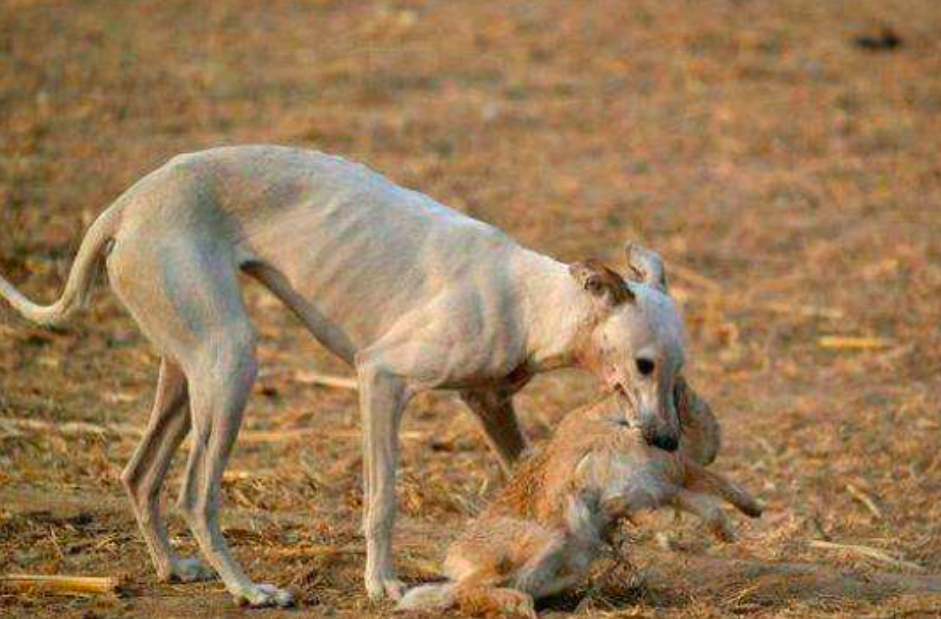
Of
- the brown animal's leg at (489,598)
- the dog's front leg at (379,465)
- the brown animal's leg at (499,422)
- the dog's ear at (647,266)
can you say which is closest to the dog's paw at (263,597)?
the dog's front leg at (379,465)

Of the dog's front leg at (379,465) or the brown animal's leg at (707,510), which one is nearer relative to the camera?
the brown animal's leg at (707,510)

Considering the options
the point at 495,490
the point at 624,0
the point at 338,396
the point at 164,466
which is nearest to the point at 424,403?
the point at 338,396

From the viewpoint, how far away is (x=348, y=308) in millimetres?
6664

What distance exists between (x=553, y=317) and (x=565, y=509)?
743 mm

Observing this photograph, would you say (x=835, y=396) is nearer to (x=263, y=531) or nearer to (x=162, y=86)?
(x=263, y=531)

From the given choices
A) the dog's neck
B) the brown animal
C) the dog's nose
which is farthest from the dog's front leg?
the dog's nose

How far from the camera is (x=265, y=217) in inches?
261

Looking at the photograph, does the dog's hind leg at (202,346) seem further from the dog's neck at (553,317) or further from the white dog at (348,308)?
the dog's neck at (553,317)

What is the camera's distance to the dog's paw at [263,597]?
247 inches

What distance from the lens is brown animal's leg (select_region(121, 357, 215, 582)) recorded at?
666 centimetres

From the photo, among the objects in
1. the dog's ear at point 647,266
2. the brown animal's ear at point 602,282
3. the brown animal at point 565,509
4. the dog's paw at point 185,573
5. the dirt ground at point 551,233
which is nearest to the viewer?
the brown animal at point 565,509

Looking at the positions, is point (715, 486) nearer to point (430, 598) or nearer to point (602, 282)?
point (602, 282)

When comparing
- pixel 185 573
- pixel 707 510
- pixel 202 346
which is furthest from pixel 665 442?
pixel 185 573

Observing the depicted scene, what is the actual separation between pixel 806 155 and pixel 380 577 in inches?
344
